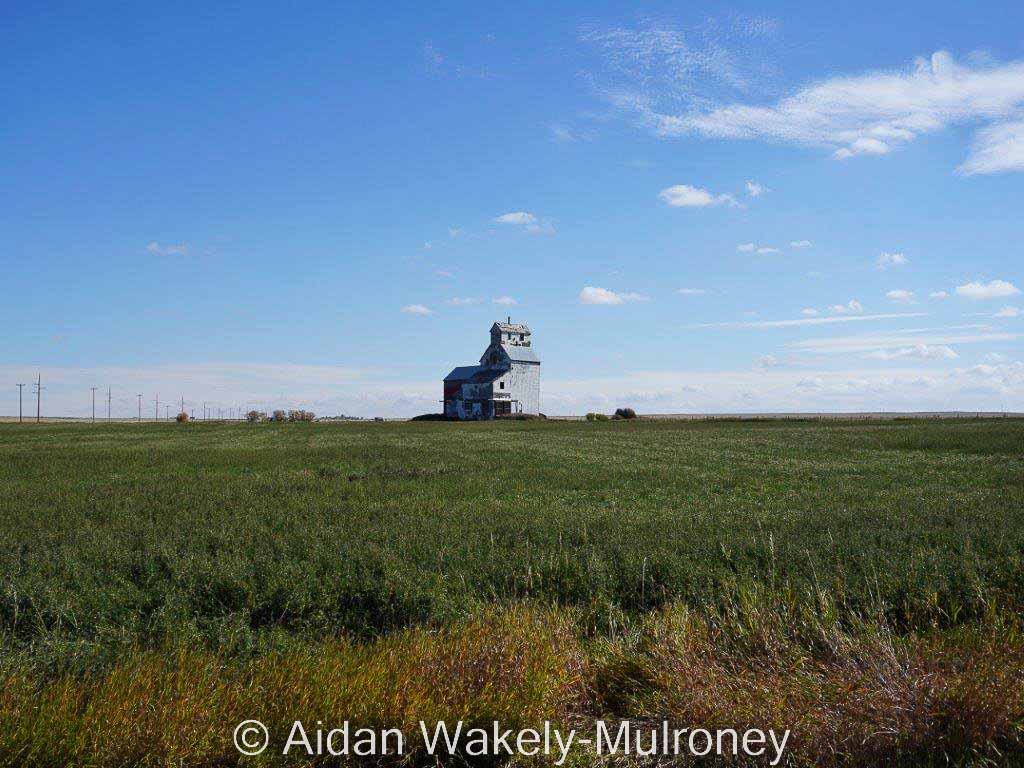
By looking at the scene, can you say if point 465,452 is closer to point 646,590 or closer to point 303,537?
point 303,537

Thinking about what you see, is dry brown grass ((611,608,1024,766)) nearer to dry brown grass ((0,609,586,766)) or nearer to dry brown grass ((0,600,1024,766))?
dry brown grass ((0,600,1024,766))

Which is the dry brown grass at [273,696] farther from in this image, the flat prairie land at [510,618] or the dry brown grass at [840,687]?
the dry brown grass at [840,687]

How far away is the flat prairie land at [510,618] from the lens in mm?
5875

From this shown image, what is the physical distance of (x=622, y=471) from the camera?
25.9 meters

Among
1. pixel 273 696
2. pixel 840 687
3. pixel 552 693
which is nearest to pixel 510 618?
pixel 552 693

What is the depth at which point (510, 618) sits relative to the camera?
25.8 feet

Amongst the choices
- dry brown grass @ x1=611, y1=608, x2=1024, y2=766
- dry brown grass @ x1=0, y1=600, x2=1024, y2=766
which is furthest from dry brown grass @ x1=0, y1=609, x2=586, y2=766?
dry brown grass @ x1=611, y1=608, x2=1024, y2=766

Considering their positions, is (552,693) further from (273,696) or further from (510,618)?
(273,696)

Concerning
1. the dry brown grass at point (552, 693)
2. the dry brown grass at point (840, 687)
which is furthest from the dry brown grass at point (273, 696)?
the dry brown grass at point (840, 687)

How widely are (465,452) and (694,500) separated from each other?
63.0 feet

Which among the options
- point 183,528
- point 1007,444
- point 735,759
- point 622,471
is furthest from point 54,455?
point 1007,444

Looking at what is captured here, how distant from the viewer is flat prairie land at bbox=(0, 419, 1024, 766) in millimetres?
5875

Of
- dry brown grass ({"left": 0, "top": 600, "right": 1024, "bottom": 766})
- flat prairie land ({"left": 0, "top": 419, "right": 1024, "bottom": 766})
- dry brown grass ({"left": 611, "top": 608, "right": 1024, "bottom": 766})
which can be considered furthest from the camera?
flat prairie land ({"left": 0, "top": 419, "right": 1024, "bottom": 766})

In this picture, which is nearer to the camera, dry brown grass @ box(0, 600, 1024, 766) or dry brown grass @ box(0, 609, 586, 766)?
dry brown grass @ box(0, 609, 586, 766)
